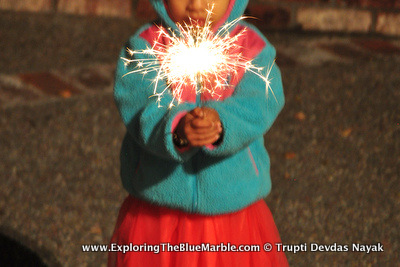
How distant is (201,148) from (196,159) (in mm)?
49

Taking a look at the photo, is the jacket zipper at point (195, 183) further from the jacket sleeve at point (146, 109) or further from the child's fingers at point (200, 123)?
the child's fingers at point (200, 123)

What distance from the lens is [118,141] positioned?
3.21 metres

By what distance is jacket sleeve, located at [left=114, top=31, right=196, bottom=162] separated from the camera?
1.29 metres

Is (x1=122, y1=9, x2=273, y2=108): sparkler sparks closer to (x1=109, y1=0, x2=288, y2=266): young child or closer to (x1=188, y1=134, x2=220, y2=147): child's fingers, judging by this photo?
(x1=109, y1=0, x2=288, y2=266): young child

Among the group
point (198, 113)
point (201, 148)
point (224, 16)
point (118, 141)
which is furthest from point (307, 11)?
point (198, 113)

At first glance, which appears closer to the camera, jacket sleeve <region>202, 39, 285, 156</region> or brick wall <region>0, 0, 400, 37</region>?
jacket sleeve <region>202, 39, 285, 156</region>

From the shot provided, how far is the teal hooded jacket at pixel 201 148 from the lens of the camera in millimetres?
1337

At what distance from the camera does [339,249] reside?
245 cm

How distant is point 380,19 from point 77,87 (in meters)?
2.67

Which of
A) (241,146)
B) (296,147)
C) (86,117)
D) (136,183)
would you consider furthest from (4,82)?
(241,146)

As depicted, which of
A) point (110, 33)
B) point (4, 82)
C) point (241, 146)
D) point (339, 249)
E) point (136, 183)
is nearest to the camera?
point (241, 146)

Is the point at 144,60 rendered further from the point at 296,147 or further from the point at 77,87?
the point at 77,87

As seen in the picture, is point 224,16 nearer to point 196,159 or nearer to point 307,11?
point 196,159

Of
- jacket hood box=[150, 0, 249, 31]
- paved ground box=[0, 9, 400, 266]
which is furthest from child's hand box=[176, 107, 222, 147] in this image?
paved ground box=[0, 9, 400, 266]
